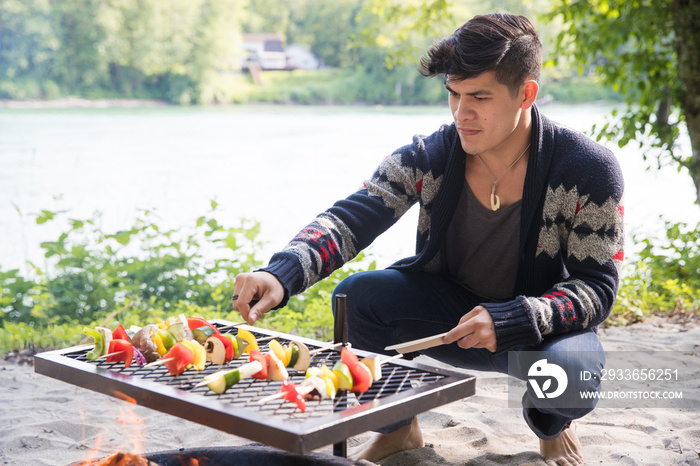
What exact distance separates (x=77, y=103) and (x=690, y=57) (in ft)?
53.6

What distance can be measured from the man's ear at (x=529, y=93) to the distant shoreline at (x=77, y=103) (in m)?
17.0

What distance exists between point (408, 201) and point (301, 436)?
1505 mm

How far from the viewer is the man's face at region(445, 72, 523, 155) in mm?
2260

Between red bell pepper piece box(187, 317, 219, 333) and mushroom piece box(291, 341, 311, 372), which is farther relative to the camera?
red bell pepper piece box(187, 317, 219, 333)

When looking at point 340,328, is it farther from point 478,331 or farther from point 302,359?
point 478,331

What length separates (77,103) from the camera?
17875 mm

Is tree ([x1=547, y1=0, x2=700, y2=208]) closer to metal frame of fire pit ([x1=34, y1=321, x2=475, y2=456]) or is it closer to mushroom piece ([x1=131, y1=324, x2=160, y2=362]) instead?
metal frame of fire pit ([x1=34, y1=321, x2=475, y2=456])

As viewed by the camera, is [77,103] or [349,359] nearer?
[349,359]

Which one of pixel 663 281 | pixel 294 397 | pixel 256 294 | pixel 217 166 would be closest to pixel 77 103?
pixel 217 166

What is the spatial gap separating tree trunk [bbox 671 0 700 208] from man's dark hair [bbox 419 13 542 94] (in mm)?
2911

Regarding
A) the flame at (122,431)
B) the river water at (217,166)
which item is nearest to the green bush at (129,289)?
the river water at (217,166)

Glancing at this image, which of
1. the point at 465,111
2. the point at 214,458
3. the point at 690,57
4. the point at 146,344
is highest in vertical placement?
the point at 690,57

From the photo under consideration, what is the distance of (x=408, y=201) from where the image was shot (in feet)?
8.58

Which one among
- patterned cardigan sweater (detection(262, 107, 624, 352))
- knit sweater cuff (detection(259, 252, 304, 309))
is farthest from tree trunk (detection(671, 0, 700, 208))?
knit sweater cuff (detection(259, 252, 304, 309))
